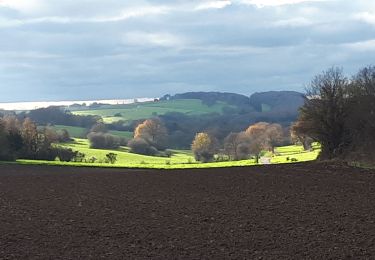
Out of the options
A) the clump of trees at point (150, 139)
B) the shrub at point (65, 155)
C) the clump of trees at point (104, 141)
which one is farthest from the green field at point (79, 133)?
the shrub at point (65, 155)

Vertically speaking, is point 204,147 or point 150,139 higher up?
point 150,139

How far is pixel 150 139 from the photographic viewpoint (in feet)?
461

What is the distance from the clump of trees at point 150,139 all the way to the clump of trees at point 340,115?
255ft

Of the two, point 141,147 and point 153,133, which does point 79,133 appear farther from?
point 141,147

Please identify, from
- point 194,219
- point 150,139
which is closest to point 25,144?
point 150,139

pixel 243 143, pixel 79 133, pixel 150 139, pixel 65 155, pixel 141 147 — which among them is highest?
pixel 79 133

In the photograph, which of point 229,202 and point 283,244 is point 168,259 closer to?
point 283,244

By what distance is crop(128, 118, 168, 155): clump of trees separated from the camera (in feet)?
421

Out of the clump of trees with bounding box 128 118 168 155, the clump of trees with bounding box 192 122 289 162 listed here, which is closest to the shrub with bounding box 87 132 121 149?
the clump of trees with bounding box 128 118 168 155

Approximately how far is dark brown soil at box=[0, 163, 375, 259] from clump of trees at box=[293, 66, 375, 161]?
11876mm

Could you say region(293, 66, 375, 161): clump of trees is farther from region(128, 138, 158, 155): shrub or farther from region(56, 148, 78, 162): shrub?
region(128, 138, 158, 155): shrub

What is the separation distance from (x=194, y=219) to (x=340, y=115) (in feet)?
104

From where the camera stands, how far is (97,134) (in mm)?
131750

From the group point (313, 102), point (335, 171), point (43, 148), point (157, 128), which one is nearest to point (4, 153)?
point (43, 148)
